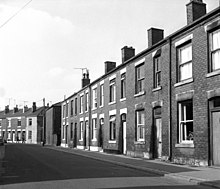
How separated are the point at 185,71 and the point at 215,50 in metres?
2.62

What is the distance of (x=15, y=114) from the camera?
89188mm

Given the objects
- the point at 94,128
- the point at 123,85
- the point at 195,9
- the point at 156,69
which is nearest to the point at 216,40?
the point at 195,9

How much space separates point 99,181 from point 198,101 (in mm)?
6790

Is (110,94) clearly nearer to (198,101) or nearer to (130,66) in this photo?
(130,66)

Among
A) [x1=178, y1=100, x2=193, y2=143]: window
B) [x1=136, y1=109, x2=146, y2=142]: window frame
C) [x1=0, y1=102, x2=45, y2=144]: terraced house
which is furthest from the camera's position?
[x1=0, y1=102, x2=45, y2=144]: terraced house

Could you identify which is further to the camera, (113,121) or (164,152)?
(113,121)

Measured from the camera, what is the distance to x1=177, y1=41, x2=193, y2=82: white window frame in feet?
57.5

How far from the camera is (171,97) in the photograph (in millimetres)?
18781

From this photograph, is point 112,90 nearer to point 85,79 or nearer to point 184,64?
point 184,64

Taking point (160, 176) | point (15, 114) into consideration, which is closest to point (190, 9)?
point (160, 176)

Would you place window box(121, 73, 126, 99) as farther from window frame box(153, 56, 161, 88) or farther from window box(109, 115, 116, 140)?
window frame box(153, 56, 161, 88)

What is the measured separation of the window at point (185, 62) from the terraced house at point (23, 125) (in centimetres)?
6238

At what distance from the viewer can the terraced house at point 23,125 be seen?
8100cm

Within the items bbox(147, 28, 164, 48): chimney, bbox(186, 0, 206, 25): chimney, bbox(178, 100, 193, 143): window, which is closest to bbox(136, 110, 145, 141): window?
bbox(147, 28, 164, 48): chimney
